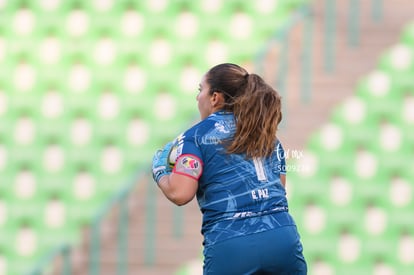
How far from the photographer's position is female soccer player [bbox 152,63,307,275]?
2744mm

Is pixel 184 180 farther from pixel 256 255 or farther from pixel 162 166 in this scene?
pixel 256 255

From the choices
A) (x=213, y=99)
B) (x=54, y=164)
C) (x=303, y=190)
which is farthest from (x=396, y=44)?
(x=213, y=99)

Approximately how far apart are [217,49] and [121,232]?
1429 mm

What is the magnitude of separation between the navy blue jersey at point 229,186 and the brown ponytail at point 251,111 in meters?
0.02

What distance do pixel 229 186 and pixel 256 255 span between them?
0.20 metres

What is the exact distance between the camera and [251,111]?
2.81m

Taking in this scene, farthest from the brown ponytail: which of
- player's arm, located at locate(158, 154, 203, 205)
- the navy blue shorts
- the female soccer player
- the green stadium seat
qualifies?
the green stadium seat

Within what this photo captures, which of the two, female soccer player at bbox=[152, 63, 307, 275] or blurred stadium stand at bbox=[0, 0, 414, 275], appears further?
blurred stadium stand at bbox=[0, 0, 414, 275]

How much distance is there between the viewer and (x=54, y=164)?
21.8 feet

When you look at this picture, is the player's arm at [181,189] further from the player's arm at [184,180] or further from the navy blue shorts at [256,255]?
the navy blue shorts at [256,255]

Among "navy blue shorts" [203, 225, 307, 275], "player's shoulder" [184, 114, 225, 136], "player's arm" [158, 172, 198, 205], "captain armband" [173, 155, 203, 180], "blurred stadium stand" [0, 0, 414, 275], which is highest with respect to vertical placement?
"blurred stadium stand" [0, 0, 414, 275]

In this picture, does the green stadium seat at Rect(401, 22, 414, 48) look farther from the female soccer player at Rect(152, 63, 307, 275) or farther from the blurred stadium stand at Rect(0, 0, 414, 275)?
the female soccer player at Rect(152, 63, 307, 275)

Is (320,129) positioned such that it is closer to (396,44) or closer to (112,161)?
(396,44)

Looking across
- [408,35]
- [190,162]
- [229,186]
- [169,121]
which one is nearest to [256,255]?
[229,186]
